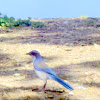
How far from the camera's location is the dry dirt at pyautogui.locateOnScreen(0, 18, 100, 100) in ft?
12.3

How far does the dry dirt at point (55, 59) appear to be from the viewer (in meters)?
3.74

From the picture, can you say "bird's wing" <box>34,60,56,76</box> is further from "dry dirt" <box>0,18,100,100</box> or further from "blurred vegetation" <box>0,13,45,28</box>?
"blurred vegetation" <box>0,13,45,28</box>

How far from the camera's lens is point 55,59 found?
5.25 m

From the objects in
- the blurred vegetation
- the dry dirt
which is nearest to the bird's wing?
the dry dirt

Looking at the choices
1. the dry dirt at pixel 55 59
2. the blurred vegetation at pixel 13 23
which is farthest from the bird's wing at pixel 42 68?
the blurred vegetation at pixel 13 23

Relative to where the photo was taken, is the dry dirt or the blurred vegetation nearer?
the dry dirt

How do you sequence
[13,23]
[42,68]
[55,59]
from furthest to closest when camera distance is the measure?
1. [13,23]
2. [55,59]
3. [42,68]

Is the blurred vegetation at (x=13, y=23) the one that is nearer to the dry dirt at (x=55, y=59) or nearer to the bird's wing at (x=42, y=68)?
the dry dirt at (x=55, y=59)

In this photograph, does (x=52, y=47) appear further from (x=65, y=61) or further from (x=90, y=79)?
(x=90, y=79)

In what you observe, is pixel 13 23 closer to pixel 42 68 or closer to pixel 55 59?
pixel 55 59

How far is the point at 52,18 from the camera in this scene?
9.43m

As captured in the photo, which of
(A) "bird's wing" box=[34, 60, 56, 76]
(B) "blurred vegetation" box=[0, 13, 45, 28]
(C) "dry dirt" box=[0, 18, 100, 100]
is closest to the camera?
(A) "bird's wing" box=[34, 60, 56, 76]

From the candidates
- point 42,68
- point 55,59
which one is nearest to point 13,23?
point 55,59

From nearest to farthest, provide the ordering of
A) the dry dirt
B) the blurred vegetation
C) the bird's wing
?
1. the bird's wing
2. the dry dirt
3. the blurred vegetation
